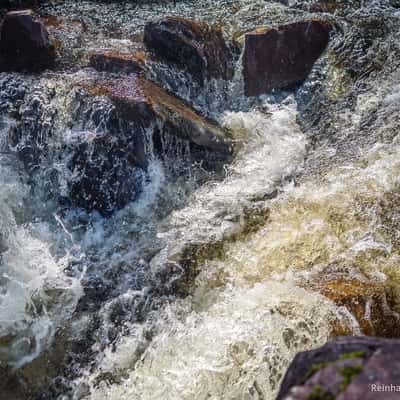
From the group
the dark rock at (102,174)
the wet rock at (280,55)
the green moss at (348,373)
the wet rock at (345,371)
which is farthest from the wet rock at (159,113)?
the green moss at (348,373)

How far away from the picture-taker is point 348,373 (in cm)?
204

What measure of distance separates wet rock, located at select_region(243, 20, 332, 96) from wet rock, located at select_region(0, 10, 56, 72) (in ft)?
10.4

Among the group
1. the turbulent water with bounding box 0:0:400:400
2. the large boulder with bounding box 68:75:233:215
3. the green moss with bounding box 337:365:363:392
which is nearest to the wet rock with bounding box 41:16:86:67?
the turbulent water with bounding box 0:0:400:400

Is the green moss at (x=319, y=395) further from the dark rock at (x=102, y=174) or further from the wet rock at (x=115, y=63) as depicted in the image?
the wet rock at (x=115, y=63)

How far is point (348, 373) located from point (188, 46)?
5748 millimetres

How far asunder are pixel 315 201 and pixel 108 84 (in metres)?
3.18

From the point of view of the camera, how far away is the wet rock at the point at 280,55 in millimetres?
6996

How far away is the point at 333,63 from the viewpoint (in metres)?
7.09

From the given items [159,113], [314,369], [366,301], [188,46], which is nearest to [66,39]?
[188,46]

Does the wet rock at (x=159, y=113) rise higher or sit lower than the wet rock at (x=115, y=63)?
lower

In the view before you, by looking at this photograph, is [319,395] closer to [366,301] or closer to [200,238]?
[366,301]

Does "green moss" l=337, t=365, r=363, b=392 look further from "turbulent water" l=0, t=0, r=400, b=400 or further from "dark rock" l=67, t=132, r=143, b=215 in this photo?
"dark rock" l=67, t=132, r=143, b=215

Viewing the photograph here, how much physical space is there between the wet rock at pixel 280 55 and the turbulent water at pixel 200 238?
0.69ft

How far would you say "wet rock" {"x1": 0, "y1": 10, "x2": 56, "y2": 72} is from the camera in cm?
635
